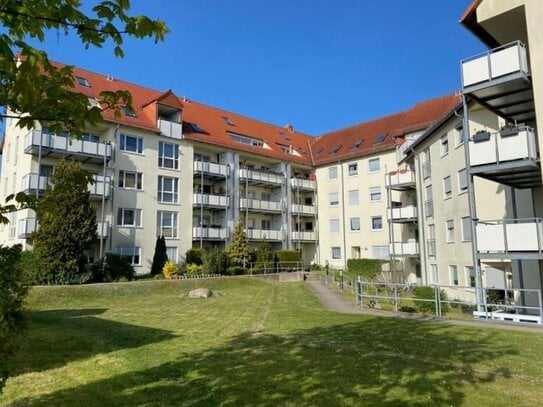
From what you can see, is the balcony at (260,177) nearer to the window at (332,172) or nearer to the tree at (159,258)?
the window at (332,172)

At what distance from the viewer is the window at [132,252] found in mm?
30180

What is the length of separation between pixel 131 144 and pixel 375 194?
22191 millimetres

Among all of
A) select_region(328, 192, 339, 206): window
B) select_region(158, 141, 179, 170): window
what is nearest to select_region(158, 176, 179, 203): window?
select_region(158, 141, 179, 170): window

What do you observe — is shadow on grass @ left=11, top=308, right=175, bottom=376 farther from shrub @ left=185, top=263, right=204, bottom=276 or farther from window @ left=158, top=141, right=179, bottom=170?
window @ left=158, top=141, right=179, bottom=170

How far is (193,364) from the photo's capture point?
25.3 ft

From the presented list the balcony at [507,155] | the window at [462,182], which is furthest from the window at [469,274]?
the balcony at [507,155]

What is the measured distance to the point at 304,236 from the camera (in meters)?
43.5

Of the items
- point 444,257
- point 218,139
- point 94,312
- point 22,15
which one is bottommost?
point 94,312

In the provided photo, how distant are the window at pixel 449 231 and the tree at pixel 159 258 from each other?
18.3 m

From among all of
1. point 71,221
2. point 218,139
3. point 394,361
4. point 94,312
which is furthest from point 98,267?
point 394,361

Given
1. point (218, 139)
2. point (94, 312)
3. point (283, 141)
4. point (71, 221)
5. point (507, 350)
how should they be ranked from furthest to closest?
point (283, 141) < point (218, 139) < point (71, 221) < point (94, 312) < point (507, 350)

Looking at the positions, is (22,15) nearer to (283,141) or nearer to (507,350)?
(507,350)

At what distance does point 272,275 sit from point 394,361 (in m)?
24.6

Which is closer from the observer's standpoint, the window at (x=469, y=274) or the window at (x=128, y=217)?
the window at (x=469, y=274)
